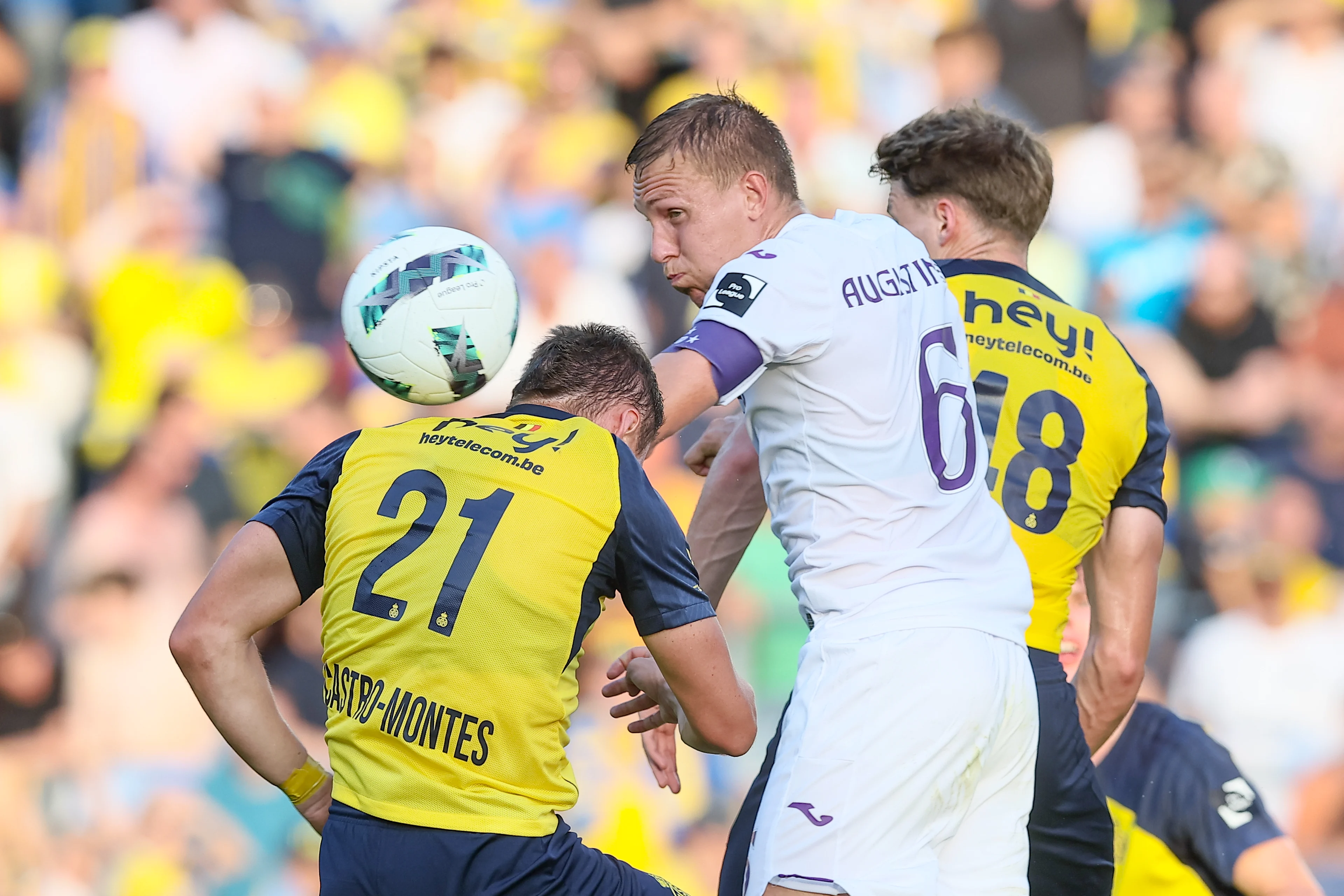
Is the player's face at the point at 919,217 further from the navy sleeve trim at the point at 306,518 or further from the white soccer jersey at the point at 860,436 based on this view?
the navy sleeve trim at the point at 306,518

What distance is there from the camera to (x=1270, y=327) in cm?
877

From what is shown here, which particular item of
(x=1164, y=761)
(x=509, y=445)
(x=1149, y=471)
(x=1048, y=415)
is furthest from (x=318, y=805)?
(x=1164, y=761)

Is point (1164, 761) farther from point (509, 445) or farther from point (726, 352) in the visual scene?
point (509, 445)

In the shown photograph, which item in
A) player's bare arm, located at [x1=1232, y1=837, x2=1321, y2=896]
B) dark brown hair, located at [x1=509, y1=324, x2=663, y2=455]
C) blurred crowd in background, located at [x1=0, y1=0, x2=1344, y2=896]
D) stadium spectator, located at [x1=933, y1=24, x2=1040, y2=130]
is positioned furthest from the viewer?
stadium spectator, located at [x1=933, y1=24, x2=1040, y2=130]

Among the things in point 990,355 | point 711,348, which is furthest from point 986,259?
point 711,348

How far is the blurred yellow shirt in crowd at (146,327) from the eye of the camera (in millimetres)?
8094

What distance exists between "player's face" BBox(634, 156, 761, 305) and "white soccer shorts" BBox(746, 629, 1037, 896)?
3.25ft

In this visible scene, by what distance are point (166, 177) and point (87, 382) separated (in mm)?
1468

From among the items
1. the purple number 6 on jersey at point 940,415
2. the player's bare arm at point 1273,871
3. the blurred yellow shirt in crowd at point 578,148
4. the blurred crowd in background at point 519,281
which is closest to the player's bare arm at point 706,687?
the purple number 6 on jersey at point 940,415

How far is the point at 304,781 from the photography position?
3348mm

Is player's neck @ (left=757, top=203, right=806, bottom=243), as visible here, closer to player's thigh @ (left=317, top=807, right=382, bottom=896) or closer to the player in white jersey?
the player in white jersey

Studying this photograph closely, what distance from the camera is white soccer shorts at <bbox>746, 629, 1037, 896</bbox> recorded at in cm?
298

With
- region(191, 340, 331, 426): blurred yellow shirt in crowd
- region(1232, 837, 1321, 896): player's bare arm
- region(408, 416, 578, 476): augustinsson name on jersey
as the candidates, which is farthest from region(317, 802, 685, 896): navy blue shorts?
region(191, 340, 331, 426): blurred yellow shirt in crowd

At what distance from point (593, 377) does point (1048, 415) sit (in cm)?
130
